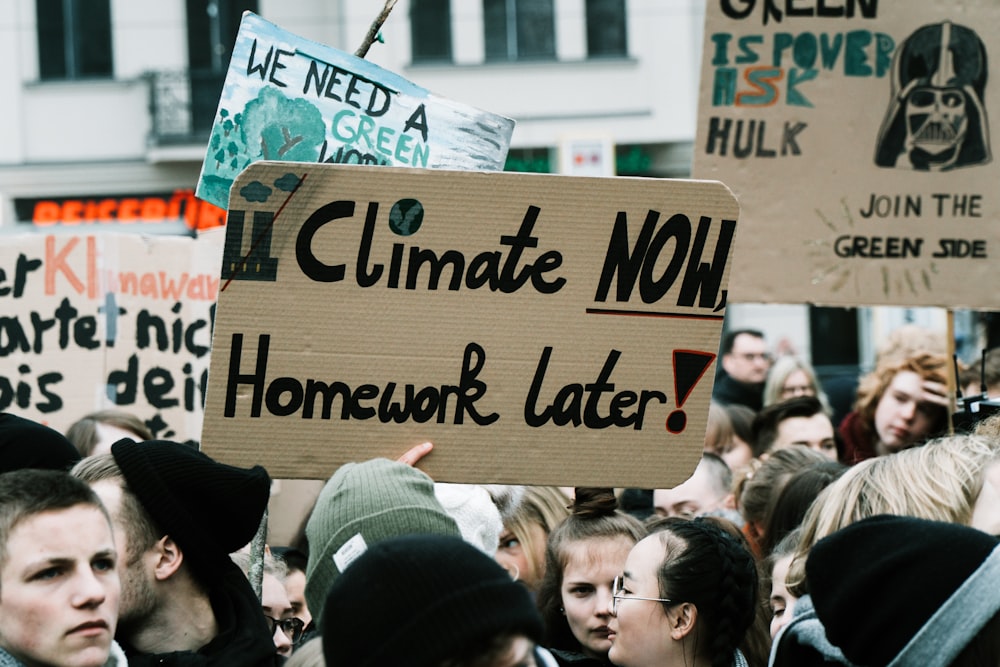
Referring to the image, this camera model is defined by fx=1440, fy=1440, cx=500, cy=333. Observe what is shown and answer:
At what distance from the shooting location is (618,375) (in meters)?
3.18

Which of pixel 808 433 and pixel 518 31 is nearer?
pixel 808 433

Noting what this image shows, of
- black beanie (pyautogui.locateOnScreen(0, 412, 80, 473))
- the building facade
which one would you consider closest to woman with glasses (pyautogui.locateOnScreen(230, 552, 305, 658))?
black beanie (pyautogui.locateOnScreen(0, 412, 80, 473))

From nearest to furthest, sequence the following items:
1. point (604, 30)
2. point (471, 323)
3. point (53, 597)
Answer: point (53, 597) < point (471, 323) < point (604, 30)

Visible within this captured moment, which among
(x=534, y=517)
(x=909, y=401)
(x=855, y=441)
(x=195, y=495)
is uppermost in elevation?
(x=195, y=495)

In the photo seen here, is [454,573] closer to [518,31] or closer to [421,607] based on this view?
[421,607]

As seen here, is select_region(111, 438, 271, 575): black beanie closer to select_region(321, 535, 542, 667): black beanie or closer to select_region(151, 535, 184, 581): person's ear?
select_region(151, 535, 184, 581): person's ear

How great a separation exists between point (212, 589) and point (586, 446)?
0.86 m

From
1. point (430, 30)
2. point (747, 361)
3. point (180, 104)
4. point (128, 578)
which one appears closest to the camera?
point (128, 578)

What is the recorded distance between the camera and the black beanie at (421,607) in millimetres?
1887

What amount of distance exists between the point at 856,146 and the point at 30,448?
9.33 ft

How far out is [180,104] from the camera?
19.3 metres

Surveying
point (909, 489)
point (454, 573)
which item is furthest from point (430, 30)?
point (454, 573)

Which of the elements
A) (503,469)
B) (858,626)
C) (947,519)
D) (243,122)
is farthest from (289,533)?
(858,626)

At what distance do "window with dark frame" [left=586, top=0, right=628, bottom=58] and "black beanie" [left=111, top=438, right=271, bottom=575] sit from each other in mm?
17320
